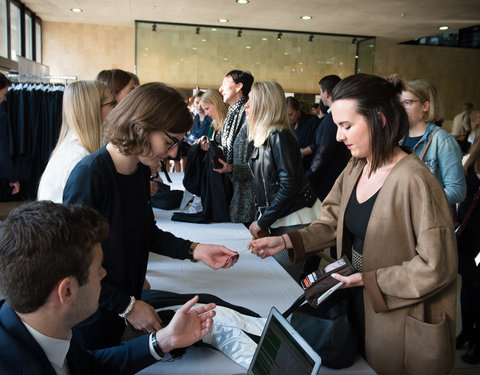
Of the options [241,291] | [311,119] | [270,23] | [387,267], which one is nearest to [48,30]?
[270,23]

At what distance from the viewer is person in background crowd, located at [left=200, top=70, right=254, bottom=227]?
121 inches

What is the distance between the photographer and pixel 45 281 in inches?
36.0

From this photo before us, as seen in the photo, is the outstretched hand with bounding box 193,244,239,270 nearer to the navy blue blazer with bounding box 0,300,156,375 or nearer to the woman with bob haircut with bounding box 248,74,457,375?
the woman with bob haircut with bounding box 248,74,457,375

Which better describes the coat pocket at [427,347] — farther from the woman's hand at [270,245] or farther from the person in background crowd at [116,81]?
the person in background crowd at [116,81]

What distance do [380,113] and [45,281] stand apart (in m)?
1.13

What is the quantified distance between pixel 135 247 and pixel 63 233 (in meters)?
0.64

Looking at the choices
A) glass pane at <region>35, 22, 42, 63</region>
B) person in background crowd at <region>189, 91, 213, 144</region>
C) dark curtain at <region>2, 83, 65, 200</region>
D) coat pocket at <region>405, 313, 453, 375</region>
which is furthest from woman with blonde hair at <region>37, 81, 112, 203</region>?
glass pane at <region>35, 22, 42, 63</region>

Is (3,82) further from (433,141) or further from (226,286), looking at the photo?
(433,141)

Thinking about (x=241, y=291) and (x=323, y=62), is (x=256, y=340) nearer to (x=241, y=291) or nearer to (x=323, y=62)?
(x=241, y=291)

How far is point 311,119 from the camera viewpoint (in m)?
5.31

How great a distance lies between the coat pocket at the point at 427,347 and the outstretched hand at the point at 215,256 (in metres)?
0.73

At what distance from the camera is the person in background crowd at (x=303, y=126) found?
5.14 metres

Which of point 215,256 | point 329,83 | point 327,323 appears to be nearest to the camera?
point 327,323

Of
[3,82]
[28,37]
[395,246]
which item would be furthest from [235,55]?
[395,246]
